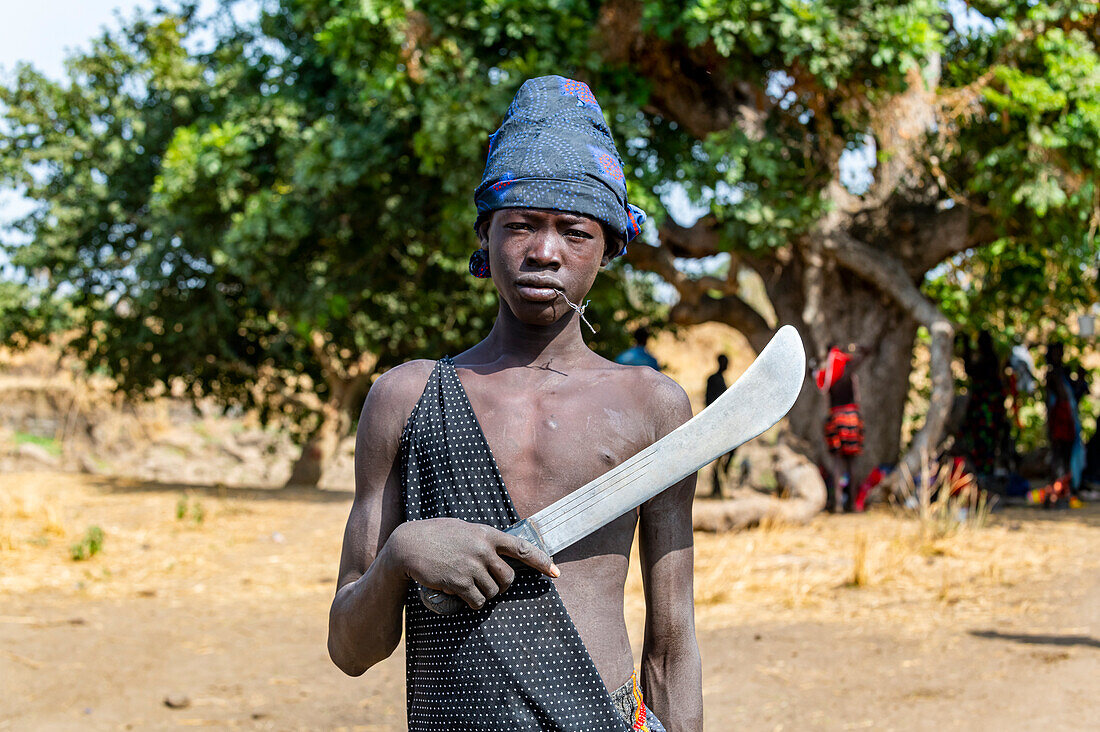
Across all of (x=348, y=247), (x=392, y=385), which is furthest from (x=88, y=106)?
(x=392, y=385)

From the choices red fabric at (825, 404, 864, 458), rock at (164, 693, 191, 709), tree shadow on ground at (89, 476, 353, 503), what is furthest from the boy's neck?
tree shadow on ground at (89, 476, 353, 503)

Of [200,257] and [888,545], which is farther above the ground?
[200,257]

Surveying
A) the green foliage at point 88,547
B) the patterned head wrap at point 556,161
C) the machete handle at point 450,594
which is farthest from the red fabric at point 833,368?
the machete handle at point 450,594

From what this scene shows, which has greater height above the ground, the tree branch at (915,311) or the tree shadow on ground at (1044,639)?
the tree branch at (915,311)

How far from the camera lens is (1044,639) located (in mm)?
5684

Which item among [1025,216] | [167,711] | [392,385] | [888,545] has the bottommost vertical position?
[167,711]

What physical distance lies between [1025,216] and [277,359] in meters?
10.1

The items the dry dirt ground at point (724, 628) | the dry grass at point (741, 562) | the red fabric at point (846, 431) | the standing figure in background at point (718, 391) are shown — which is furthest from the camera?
the standing figure in background at point (718, 391)

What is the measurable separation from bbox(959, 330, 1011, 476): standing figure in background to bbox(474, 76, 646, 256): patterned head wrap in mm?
9836

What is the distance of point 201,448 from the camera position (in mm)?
23375

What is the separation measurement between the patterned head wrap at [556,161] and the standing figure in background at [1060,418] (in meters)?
9.92

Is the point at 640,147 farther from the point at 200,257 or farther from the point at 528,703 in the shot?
the point at 528,703

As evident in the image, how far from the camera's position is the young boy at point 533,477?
5.17ft

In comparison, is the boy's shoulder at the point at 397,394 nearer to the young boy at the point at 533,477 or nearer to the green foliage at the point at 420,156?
the young boy at the point at 533,477
